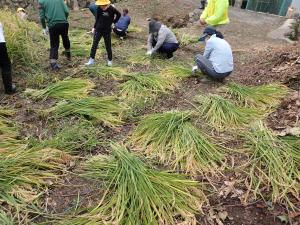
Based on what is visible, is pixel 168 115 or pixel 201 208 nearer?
pixel 201 208

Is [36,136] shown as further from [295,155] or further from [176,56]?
[176,56]

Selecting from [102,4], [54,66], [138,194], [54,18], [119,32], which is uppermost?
[102,4]

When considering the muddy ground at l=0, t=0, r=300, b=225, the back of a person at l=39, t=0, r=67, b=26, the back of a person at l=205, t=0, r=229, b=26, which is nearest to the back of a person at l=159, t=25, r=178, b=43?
the muddy ground at l=0, t=0, r=300, b=225

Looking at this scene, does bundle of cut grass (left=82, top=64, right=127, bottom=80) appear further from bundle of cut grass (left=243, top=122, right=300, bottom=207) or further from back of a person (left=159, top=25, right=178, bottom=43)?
bundle of cut grass (left=243, top=122, right=300, bottom=207)

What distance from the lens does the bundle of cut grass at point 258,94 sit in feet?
16.9

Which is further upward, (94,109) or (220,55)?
(220,55)

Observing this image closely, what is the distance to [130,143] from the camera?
4.08 m

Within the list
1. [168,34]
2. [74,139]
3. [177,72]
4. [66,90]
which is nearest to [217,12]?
[168,34]

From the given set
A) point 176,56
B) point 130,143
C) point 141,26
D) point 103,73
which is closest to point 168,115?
point 130,143

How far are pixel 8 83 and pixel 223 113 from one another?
9.68ft

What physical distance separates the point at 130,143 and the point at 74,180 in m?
0.84

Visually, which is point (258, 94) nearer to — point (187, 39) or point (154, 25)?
point (154, 25)

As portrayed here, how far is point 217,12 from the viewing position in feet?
22.1

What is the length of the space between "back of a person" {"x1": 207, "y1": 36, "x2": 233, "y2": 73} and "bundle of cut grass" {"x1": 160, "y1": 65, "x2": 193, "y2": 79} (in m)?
0.60
